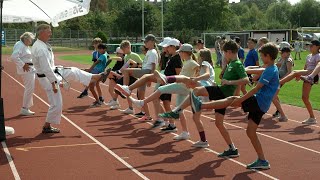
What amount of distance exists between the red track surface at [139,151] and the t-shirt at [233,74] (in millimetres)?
1131

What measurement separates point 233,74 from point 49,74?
369cm

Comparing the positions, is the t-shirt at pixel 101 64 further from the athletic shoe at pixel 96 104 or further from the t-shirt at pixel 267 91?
the t-shirt at pixel 267 91

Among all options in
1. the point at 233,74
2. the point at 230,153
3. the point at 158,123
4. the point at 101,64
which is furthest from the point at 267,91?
the point at 101,64

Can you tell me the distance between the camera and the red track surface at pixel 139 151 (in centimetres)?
739

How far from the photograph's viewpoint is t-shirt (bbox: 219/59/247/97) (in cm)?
815

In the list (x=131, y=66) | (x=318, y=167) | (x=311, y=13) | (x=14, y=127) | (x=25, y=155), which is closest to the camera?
(x=318, y=167)

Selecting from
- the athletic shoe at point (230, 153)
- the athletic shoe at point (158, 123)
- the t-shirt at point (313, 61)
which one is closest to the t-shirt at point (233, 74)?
the athletic shoe at point (230, 153)

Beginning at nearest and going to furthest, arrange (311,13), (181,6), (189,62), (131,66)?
(189,62) → (131,66) → (181,6) → (311,13)

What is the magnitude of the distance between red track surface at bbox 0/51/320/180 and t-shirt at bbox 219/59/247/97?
1131mm

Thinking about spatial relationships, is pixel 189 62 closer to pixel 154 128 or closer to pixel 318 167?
pixel 154 128

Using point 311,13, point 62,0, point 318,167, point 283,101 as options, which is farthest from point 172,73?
point 311,13

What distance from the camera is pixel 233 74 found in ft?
26.9

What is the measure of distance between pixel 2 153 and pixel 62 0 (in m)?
3.77

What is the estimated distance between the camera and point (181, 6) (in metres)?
92.0
